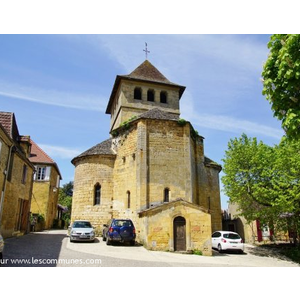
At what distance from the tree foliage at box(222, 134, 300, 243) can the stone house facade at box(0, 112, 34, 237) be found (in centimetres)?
1317

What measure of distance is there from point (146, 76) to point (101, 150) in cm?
1033

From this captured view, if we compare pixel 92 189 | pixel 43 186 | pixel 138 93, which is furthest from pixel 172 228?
pixel 43 186

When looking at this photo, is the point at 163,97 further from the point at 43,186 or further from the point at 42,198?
the point at 42,198

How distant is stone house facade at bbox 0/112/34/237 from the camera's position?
1391 cm

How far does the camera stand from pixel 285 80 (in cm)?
724

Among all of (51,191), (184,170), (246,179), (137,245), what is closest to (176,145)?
(184,170)

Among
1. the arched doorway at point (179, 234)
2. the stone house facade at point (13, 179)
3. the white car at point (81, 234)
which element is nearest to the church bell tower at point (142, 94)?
the stone house facade at point (13, 179)

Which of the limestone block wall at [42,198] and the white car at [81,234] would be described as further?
the limestone block wall at [42,198]

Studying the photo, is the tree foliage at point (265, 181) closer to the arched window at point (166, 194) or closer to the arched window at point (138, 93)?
the arched window at point (166, 194)

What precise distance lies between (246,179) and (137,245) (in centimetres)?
803

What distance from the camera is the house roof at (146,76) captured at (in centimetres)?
2578

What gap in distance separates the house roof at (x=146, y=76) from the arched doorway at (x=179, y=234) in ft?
52.4

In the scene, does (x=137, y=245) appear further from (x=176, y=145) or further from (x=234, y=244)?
(x=176, y=145)

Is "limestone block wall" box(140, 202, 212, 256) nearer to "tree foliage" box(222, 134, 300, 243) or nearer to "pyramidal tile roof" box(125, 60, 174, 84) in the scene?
"tree foliage" box(222, 134, 300, 243)
